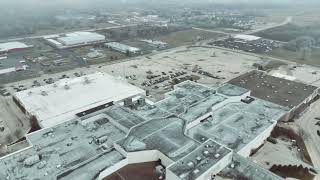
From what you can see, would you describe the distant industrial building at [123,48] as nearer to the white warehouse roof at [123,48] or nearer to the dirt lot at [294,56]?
the white warehouse roof at [123,48]

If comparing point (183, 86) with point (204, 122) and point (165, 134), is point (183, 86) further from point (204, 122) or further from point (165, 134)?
point (165, 134)

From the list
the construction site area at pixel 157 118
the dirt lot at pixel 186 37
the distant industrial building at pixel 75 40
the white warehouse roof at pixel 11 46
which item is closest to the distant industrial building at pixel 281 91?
the construction site area at pixel 157 118

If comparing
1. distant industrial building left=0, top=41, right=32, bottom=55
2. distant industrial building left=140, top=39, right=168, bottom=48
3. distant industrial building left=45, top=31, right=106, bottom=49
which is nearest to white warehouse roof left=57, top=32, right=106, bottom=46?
distant industrial building left=45, top=31, right=106, bottom=49

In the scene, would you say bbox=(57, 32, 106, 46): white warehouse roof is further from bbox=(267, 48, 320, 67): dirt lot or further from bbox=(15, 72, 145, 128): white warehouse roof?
bbox=(267, 48, 320, 67): dirt lot

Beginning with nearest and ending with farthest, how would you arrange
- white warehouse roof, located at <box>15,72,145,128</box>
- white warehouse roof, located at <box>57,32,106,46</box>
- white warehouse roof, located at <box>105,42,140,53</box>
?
white warehouse roof, located at <box>15,72,145,128</box> < white warehouse roof, located at <box>105,42,140,53</box> < white warehouse roof, located at <box>57,32,106,46</box>

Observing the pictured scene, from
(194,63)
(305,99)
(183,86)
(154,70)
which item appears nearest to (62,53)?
(154,70)

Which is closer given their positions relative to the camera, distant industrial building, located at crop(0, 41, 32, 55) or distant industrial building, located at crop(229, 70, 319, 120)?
distant industrial building, located at crop(229, 70, 319, 120)

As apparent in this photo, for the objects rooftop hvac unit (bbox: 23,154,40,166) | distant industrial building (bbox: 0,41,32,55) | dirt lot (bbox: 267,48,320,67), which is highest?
rooftop hvac unit (bbox: 23,154,40,166)

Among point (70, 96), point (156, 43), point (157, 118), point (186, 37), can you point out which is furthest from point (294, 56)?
point (70, 96)
